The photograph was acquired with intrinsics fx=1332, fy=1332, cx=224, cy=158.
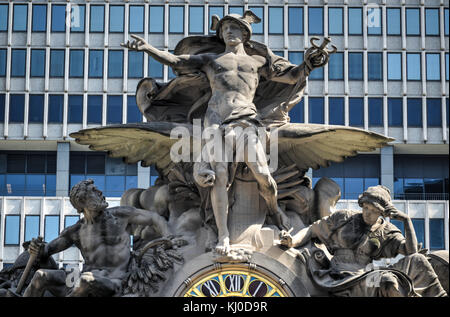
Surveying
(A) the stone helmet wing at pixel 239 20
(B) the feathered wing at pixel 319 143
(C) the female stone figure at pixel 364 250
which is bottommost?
(C) the female stone figure at pixel 364 250

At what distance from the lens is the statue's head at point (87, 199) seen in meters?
24.5

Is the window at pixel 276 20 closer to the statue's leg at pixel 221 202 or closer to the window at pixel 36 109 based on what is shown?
the window at pixel 36 109

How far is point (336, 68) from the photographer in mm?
62531

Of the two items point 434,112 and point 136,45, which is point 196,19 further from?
point 136,45

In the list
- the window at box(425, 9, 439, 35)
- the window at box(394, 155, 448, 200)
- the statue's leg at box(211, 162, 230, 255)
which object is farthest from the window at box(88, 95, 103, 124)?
the statue's leg at box(211, 162, 230, 255)

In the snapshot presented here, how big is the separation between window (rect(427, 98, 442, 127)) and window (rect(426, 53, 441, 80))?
42.7 inches

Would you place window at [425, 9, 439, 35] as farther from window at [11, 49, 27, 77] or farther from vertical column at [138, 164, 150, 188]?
window at [11, 49, 27, 77]

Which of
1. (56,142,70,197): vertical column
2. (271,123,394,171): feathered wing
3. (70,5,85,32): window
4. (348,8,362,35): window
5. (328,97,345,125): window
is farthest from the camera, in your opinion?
(348,8,362,35): window

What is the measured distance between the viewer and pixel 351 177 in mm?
61344

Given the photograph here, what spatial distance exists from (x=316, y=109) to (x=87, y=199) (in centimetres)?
3821

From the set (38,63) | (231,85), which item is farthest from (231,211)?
(38,63)

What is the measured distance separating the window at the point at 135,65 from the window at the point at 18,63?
5.26m

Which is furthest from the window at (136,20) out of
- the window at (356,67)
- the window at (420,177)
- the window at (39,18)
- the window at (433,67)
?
the window at (433,67)

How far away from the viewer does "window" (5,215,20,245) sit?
59.2m
